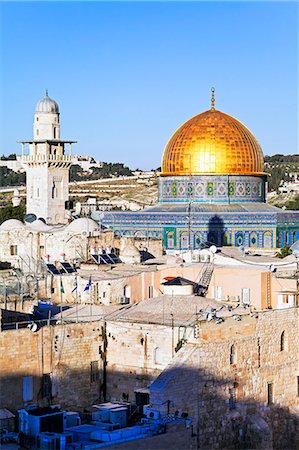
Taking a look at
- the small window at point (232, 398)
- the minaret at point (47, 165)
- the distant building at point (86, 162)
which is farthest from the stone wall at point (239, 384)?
the distant building at point (86, 162)

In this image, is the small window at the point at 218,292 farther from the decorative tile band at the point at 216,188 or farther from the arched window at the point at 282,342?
the decorative tile band at the point at 216,188

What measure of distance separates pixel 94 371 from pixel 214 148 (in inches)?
663

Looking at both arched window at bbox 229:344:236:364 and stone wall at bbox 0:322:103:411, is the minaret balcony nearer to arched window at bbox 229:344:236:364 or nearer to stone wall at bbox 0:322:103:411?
stone wall at bbox 0:322:103:411

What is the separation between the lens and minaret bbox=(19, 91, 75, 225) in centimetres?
3609

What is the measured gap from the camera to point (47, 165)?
36.1 m

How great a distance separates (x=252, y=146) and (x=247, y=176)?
968mm

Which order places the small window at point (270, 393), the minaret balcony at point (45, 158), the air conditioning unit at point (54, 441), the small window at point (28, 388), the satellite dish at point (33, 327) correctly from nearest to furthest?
the air conditioning unit at point (54, 441), the small window at point (28, 388), the satellite dish at point (33, 327), the small window at point (270, 393), the minaret balcony at point (45, 158)

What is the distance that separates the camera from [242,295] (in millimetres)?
23641

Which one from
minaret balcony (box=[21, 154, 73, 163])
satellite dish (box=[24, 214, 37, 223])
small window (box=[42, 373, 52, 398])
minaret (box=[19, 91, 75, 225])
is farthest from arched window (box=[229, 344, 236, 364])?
minaret balcony (box=[21, 154, 73, 163])

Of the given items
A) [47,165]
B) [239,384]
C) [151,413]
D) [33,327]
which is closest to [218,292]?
[239,384]

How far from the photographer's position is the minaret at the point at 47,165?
3609 centimetres

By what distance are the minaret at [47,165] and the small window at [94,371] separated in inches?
665

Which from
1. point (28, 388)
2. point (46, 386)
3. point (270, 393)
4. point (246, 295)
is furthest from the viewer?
point (246, 295)

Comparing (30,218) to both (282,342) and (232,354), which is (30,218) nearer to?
(282,342)
